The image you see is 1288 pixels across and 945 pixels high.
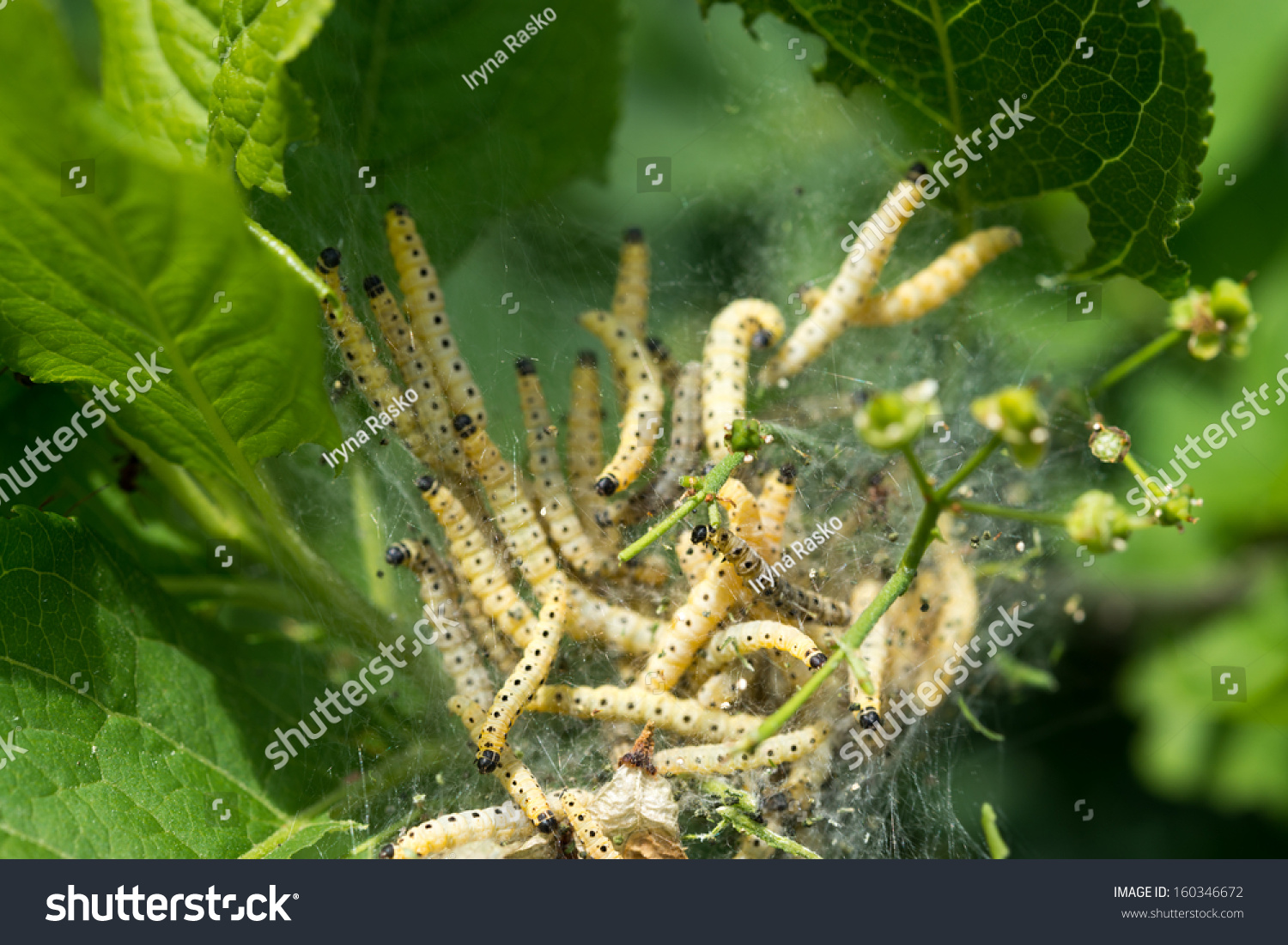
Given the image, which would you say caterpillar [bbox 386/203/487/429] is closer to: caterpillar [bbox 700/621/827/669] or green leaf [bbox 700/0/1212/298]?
caterpillar [bbox 700/621/827/669]

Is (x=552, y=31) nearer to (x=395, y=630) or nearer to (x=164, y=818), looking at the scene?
(x=395, y=630)

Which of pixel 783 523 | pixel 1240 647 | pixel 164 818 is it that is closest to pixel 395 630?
pixel 164 818

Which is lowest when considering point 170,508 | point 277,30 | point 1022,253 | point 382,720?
point 382,720

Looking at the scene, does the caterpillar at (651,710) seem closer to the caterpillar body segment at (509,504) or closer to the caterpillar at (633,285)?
the caterpillar body segment at (509,504)

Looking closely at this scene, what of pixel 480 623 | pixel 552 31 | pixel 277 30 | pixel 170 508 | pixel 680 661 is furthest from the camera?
pixel 552 31

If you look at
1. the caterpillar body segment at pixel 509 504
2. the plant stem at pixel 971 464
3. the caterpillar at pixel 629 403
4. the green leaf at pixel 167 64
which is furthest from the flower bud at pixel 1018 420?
the green leaf at pixel 167 64

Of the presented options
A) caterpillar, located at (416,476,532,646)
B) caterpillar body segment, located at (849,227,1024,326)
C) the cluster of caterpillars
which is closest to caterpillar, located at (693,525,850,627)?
the cluster of caterpillars
